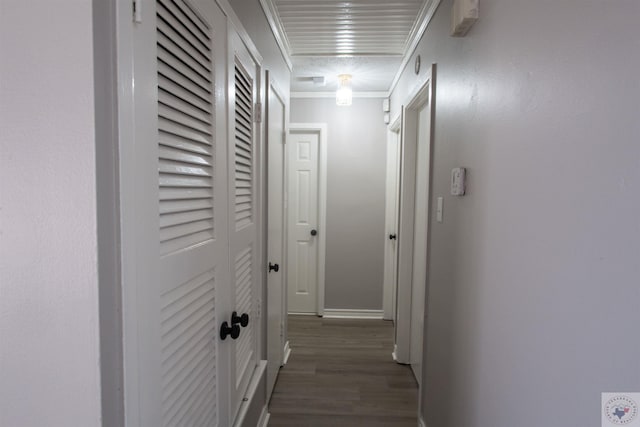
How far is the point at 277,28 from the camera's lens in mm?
2135

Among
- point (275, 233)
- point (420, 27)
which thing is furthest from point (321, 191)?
point (420, 27)

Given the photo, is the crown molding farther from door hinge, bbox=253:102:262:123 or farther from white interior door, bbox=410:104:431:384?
door hinge, bbox=253:102:262:123

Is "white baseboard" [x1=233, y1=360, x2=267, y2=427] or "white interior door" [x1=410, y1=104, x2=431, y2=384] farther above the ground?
"white interior door" [x1=410, y1=104, x2=431, y2=384]

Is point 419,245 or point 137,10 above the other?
point 137,10

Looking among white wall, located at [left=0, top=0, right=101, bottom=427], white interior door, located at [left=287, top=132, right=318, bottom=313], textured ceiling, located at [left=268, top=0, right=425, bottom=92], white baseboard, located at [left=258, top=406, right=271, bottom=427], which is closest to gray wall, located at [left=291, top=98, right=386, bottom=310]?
white interior door, located at [left=287, top=132, right=318, bottom=313]

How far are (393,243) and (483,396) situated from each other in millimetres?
2384

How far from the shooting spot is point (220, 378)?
3.76 ft

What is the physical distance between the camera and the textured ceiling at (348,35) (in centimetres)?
192

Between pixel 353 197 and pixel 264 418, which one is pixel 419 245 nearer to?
pixel 353 197

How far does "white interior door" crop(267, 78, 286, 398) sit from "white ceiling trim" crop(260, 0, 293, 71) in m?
0.36

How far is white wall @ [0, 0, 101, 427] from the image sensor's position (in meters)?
0.54

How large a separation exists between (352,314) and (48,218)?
339cm

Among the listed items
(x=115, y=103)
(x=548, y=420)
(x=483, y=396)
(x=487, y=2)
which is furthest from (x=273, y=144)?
(x=548, y=420)

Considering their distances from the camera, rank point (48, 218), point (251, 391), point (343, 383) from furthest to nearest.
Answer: point (343, 383) < point (251, 391) < point (48, 218)
